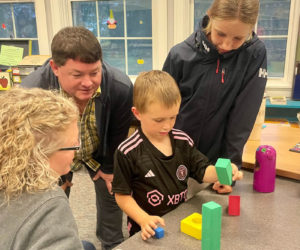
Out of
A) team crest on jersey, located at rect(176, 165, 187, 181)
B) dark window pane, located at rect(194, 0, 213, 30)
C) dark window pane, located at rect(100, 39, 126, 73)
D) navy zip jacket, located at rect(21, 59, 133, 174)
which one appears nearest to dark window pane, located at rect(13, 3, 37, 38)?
dark window pane, located at rect(100, 39, 126, 73)

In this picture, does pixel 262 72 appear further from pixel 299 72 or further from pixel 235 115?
pixel 299 72

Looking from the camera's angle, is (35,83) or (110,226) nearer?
Result: (35,83)

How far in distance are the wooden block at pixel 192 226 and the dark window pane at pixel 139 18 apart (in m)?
2.47

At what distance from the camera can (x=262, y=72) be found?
118 centimetres

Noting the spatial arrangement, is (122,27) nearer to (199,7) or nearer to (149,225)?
(199,7)

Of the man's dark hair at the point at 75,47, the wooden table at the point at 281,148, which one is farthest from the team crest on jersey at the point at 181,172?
the man's dark hair at the point at 75,47

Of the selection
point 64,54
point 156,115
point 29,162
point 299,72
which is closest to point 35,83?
point 64,54

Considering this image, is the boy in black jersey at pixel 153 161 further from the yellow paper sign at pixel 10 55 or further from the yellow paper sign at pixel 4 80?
the yellow paper sign at pixel 10 55

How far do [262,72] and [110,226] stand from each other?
109 centimetres

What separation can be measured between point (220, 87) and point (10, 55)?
2.50 meters

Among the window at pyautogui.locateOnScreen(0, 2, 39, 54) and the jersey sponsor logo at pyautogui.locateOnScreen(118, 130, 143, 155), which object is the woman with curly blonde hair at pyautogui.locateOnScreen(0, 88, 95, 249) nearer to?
the jersey sponsor logo at pyautogui.locateOnScreen(118, 130, 143, 155)

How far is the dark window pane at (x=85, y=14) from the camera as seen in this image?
3.13 m

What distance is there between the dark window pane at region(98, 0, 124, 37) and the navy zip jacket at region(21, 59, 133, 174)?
1.84 metres

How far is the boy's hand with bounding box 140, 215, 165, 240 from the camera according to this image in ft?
2.81
